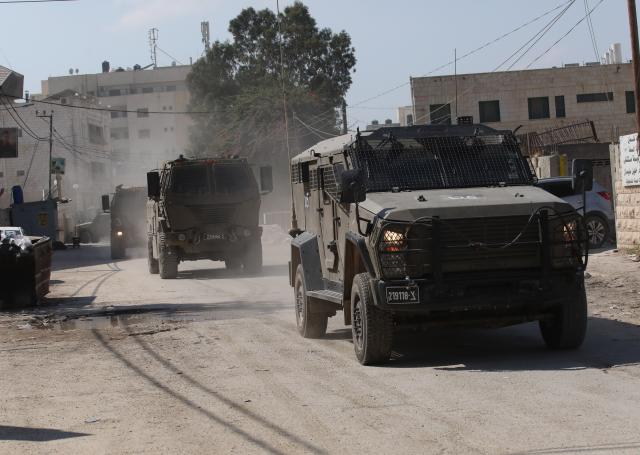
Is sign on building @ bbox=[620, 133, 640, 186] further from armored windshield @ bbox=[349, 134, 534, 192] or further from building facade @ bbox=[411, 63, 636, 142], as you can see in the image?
building facade @ bbox=[411, 63, 636, 142]

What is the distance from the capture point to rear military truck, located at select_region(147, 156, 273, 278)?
2238cm

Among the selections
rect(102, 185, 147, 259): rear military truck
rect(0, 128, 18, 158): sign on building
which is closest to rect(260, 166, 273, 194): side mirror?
rect(102, 185, 147, 259): rear military truck

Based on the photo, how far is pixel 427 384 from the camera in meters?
A: 8.42

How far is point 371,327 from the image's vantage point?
363 inches

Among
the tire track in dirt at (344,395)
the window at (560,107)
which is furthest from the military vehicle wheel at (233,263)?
the window at (560,107)

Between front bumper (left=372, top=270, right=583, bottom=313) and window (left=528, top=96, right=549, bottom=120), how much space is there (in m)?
47.4

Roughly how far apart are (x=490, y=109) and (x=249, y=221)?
112 ft

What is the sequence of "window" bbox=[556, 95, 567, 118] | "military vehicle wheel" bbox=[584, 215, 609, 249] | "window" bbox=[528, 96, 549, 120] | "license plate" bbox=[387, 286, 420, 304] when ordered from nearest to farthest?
"license plate" bbox=[387, 286, 420, 304] → "military vehicle wheel" bbox=[584, 215, 609, 249] → "window" bbox=[556, 95, 567, 118] → "window" bbox=[528, 96, 549, 120]

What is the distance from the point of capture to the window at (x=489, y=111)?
5472 cm

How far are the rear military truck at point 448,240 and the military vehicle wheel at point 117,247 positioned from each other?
24759mm

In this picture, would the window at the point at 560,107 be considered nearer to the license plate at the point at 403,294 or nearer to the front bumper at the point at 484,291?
the front bumper at the point at 484,291

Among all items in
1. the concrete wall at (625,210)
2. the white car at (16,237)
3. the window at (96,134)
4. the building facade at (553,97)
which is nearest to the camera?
the white car at (16,237)

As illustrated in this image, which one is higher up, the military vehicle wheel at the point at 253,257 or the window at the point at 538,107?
the window at the point at 538,107

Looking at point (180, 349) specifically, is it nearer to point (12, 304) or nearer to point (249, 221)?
point (12, 304)
